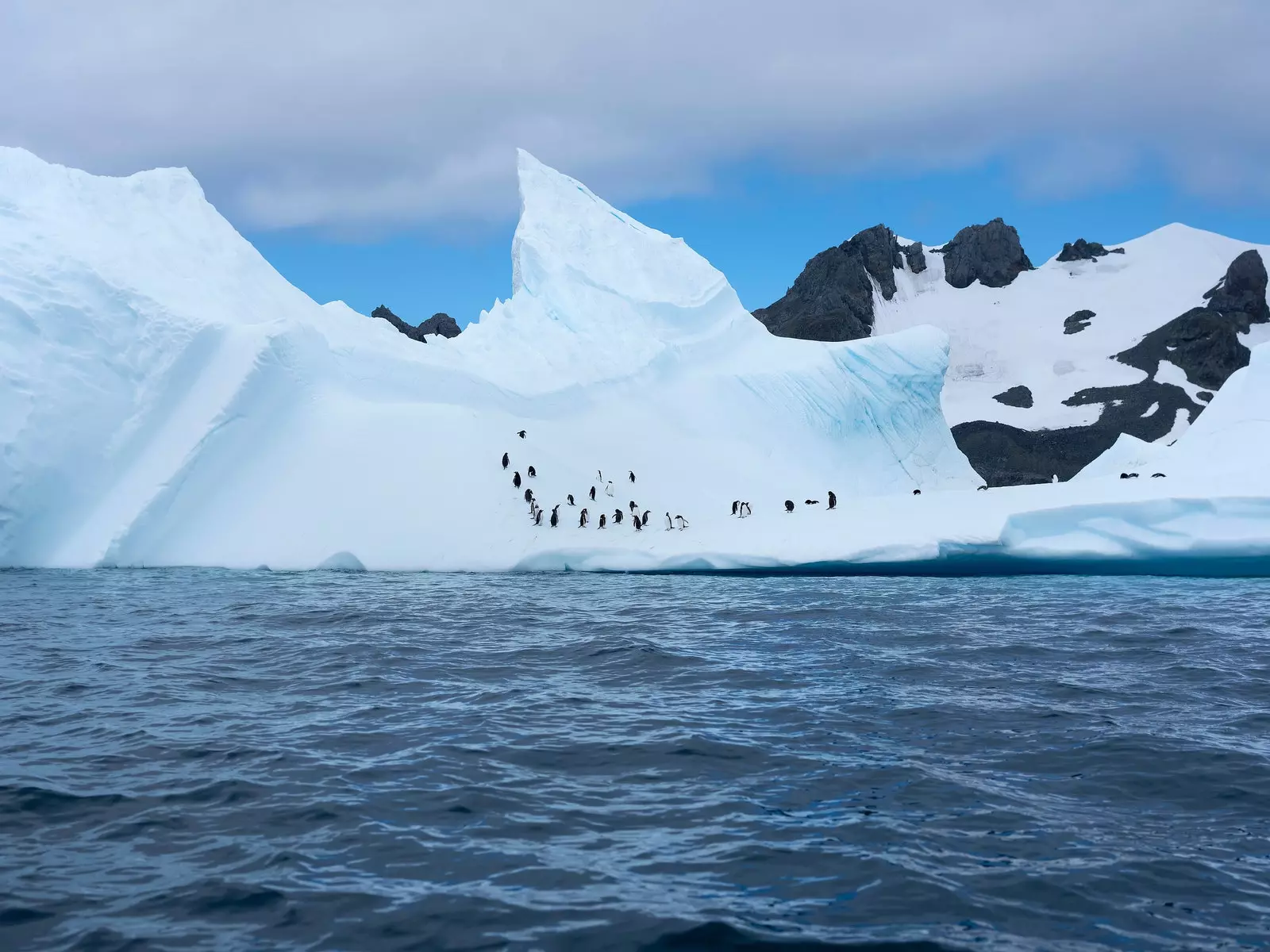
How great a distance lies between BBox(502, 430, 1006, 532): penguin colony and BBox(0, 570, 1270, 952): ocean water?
9572 millimetres

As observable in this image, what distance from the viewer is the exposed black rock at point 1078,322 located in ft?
240

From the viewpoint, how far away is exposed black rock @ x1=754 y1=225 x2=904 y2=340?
206 ft

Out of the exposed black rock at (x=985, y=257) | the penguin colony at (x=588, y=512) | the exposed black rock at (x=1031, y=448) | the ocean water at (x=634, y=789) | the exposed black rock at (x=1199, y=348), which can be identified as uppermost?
the exposed black rock at (x=985, y=257)

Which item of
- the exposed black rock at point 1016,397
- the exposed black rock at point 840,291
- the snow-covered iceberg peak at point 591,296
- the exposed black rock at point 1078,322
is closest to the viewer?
the snow-covered iceberg peak at point 591,296

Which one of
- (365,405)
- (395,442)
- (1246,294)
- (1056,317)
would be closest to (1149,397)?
(1246,294)

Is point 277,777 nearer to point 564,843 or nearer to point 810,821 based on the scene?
point 564,843

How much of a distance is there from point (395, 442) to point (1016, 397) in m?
52.4

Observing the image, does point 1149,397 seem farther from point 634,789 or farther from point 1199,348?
point 634,789

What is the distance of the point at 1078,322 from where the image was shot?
242 feet

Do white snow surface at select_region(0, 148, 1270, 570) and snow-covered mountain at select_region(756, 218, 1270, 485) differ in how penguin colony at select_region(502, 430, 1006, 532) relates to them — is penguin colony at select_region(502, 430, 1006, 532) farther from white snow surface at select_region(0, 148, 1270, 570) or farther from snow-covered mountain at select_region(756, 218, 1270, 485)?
snow-covered mountain at select_region(756, 218, 1270, 485)

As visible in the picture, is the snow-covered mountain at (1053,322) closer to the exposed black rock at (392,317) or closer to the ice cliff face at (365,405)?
the exposed black rock at (392,317)

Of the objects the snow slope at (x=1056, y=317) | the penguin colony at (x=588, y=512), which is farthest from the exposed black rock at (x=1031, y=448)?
the penguin colony at (x=588, y=512)

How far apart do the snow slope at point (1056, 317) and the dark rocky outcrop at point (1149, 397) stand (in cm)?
94

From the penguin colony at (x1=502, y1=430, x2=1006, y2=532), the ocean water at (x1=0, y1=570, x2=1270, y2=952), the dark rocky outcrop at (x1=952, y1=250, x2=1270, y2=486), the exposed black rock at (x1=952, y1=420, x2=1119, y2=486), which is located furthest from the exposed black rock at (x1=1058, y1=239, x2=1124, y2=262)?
the ocean water at (x1=0, y1=570, x2=1270, y2=952)
